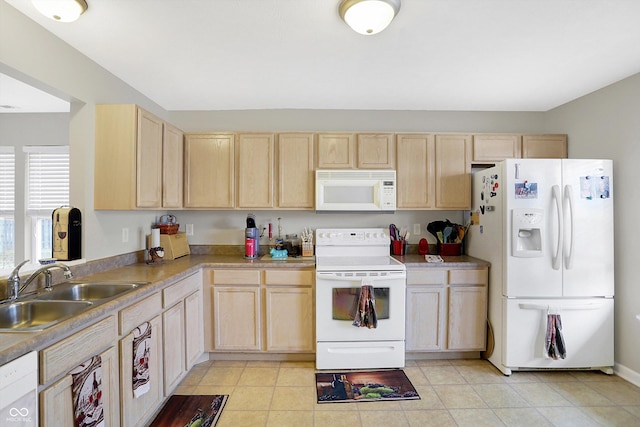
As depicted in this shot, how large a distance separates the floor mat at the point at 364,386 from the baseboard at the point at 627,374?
5.76ft

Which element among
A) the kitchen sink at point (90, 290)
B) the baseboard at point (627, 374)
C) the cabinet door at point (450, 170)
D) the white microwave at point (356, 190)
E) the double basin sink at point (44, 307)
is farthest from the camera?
the cabinet door at point (450, 170)

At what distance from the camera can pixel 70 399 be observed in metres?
1.28

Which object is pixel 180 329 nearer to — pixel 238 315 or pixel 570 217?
pixel 238 315

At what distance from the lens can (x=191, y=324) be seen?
250cm

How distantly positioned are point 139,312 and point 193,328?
0.83 meters

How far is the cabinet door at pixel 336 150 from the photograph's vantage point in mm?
3078

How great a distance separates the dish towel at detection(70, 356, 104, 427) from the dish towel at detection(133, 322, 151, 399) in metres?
0.28

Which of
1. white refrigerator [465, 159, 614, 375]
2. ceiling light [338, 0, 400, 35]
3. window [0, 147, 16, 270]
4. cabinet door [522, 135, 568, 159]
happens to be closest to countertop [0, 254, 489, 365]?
white refrigerator [465, 159, 614, 375]

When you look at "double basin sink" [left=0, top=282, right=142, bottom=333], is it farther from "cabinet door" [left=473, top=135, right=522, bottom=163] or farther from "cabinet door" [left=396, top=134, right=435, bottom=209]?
"cabinet door" [left=473, top=135, right=522, bottom=163]

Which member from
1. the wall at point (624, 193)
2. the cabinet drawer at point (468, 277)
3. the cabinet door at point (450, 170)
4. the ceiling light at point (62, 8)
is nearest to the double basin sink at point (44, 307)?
the ceiling light at point (62, 8)

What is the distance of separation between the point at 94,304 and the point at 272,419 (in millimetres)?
1322

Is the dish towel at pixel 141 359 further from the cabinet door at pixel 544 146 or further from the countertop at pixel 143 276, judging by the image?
the cabinet door at pixel 544 146

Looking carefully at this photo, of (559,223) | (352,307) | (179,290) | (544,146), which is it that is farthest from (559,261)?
(179,290)

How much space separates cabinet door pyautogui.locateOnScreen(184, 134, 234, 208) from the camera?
10.1ft
